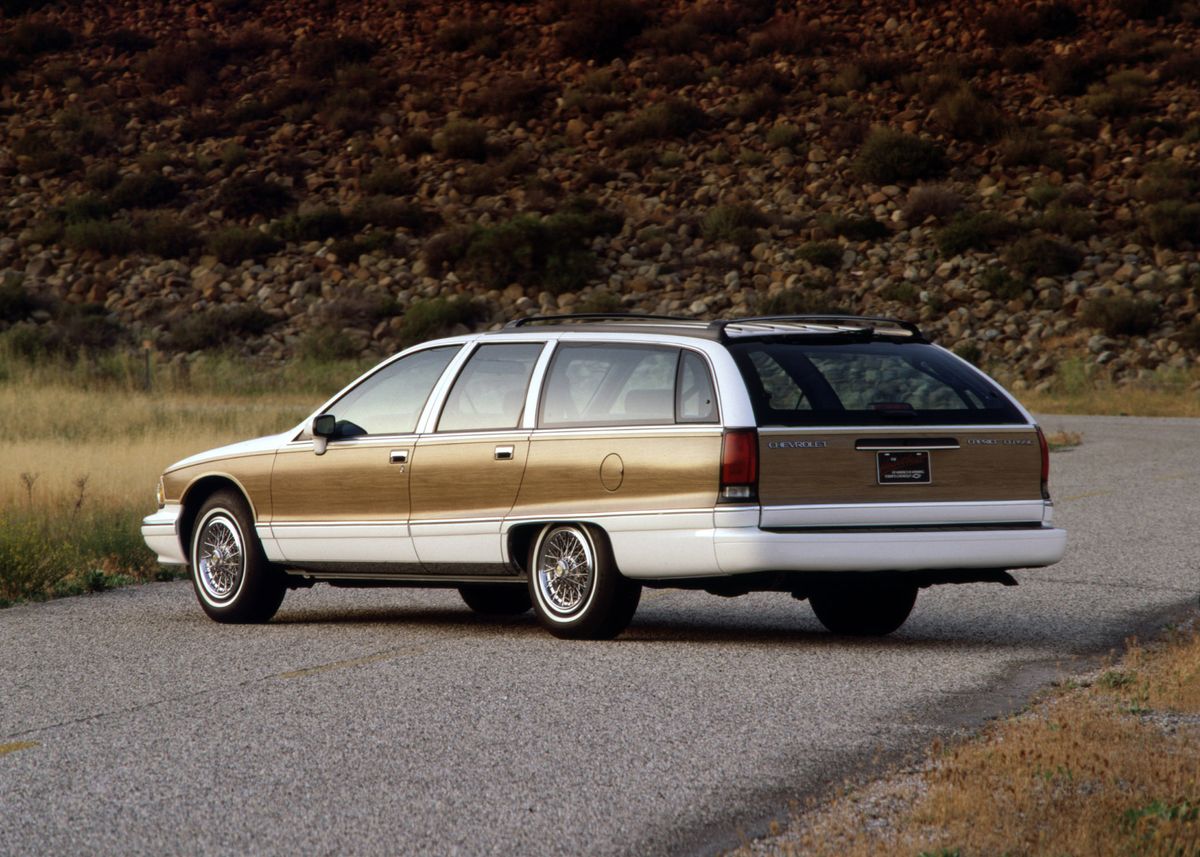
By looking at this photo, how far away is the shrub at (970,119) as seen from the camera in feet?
199

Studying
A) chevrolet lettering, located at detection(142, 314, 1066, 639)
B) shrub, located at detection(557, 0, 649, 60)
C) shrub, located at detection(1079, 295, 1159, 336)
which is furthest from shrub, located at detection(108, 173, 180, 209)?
chevrolet lettering, located at detection(142, 314, 1066, 639)

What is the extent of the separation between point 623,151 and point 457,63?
9.78 metres

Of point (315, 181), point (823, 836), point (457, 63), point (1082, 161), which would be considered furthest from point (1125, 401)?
point (823, 836)

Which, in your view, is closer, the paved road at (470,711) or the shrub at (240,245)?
the paved road at (470,711)

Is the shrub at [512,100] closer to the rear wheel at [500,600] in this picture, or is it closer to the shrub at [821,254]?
the shrub at [821,254]

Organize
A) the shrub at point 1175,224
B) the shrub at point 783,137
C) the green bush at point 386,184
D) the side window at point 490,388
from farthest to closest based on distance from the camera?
the shrub at point 783,137
the green bush at point 386,184
the shrub at point 1175,224
the side window at point 490,388

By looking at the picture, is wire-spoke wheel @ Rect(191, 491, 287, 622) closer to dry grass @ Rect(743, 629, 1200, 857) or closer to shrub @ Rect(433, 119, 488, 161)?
dry grass @ Rect(743, 629, 1200, 857)

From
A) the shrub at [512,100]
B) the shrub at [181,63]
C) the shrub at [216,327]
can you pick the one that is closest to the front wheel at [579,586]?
the shrub at [216,327]

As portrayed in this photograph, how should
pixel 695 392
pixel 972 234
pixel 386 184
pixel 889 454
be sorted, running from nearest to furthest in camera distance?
pixel 889 454, pixel 695 392, pixel 972 234, pixel 386 184

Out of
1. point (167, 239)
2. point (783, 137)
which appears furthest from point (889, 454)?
point (783, 137)

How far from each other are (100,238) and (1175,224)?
31198 mm

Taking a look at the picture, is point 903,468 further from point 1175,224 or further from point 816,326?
point 1175,224

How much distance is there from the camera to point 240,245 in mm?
56344

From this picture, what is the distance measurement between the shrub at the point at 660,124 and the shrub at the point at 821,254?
29.8 ft
